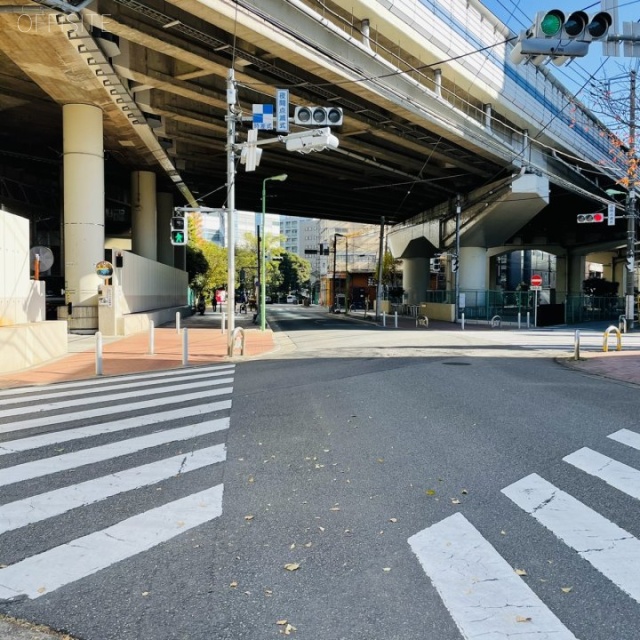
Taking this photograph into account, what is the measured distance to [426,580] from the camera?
340cm

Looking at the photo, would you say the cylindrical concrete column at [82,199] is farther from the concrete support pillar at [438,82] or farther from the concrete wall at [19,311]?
the concrete support pillar at [438,82]

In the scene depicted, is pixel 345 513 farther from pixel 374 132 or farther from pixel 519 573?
pixel 374 132

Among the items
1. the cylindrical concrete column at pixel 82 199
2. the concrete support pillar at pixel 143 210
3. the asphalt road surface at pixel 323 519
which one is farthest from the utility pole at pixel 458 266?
the asphalt road surface at pixel 323 519

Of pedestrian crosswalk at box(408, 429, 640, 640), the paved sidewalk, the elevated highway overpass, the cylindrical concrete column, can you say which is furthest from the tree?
pedestrian crosswalk at box(408, 429, 640, 640)

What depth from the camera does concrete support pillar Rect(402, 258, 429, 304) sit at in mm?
58025

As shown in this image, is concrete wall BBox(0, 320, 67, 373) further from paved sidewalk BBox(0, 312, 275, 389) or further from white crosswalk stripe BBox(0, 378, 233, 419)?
white crosswalk stripe BBox(0, 378, 233, 419)

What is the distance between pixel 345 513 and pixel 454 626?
5.32 ft

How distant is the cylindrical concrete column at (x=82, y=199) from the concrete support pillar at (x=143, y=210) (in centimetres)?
1305

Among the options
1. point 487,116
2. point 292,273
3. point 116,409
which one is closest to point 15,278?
point 116,409

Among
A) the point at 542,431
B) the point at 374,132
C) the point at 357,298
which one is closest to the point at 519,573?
the point at 542,431

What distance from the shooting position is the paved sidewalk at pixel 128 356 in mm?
12712

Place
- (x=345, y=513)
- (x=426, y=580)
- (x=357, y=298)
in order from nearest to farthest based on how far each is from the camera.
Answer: (x=426, y=580), (x=345, y=513), (x=357, y=298)

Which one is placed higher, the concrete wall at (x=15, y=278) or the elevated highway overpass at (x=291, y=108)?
the elevated highway overpass at (x=291, y=108)

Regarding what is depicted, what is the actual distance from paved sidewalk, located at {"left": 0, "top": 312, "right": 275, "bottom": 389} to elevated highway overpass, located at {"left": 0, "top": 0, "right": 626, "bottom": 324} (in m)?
5.31
